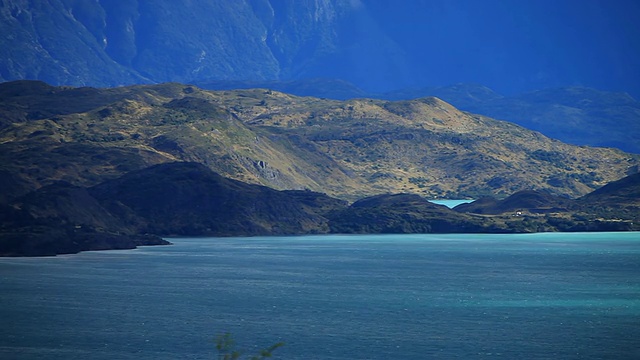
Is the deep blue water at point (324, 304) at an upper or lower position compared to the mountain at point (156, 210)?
lower

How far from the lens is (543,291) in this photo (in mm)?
97500

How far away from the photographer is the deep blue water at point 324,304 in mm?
66688

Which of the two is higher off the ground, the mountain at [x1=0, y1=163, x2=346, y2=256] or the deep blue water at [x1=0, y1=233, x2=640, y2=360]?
the mountain at [x1=0, y1=163, x2=346, y2=256]

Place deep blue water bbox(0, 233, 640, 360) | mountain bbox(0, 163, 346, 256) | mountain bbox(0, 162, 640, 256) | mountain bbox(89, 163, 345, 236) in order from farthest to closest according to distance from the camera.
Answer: mountain bbox(89, 163, 345, 236) → mountain bbox(0, 163, 346, 256) → mountain bbox(0, 162, 640, 256) → deep blue water bbox(0, 233, 640, 360)

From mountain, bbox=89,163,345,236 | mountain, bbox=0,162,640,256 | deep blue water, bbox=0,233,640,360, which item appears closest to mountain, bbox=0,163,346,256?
mountain, bbox=89,163,345,236

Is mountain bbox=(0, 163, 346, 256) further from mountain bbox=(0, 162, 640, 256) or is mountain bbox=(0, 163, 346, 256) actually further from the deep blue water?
the deep blue water

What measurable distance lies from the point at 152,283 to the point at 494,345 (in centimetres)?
4086

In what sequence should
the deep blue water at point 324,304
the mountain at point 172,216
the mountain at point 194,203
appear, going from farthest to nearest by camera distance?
the mountain at point 194,203 < the mountain at point 172,216 < the deep blue water at point 324,304

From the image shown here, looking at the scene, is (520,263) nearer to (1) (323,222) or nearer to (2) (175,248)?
(2) (175,248)

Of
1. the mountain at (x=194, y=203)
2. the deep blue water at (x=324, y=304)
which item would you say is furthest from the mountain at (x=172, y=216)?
the deep blue water at (x=324, y=304)

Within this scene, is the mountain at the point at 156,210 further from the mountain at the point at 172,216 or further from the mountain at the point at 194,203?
the mountain at the point at 172,216

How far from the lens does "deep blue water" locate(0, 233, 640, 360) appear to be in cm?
6669

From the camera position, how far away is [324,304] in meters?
86.6

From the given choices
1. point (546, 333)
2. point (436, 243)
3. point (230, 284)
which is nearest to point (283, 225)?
point (436, 243)
